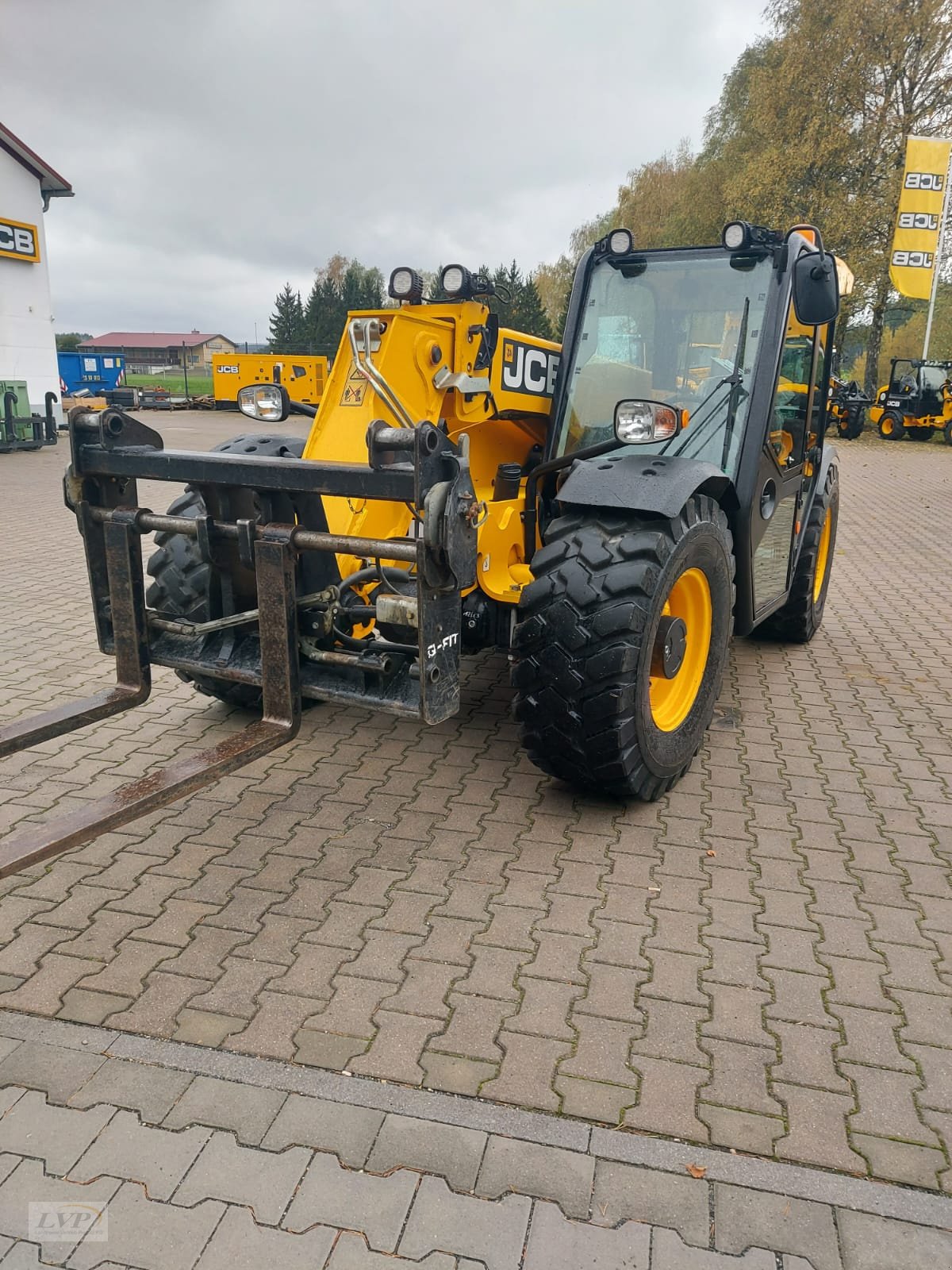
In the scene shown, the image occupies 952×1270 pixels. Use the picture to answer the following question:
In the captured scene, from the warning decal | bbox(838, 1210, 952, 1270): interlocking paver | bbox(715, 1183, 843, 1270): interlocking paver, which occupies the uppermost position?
the warning decal

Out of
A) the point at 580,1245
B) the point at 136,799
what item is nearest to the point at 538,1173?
the point at 580,1245

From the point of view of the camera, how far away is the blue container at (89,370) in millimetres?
36156

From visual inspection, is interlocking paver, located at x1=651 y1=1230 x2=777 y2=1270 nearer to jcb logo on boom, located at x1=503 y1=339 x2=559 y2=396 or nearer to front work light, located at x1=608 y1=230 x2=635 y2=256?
jcb logo on boom, located at x1=503 y1=339 x2=559 y2=396

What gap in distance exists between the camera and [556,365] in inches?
195

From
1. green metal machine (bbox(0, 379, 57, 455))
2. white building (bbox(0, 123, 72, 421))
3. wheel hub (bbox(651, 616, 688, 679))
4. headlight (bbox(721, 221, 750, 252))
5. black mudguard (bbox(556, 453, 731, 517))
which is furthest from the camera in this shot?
white building (bbox(0, 123, 72, 421))

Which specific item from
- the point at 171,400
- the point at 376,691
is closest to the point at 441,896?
the point at 376,691

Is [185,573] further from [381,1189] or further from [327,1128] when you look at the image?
[381,1189]

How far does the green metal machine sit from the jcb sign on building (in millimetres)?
4313

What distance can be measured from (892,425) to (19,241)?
A: 2249 cm

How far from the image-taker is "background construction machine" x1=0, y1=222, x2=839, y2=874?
3.08 m

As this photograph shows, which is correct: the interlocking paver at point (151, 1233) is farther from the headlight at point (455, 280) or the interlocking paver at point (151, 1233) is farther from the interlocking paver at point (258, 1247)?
the headlight at point (455, 280)

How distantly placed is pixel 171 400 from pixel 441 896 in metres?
36.9

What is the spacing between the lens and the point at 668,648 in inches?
154

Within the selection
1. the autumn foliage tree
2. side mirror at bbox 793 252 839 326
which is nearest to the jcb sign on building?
the autumn foliage tree
